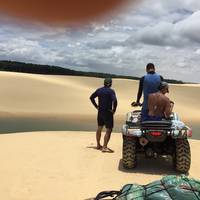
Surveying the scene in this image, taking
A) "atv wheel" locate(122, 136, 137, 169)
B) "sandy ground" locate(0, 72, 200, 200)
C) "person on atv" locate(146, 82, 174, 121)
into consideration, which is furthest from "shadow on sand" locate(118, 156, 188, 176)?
"person on atv" locate(146, 82, 174, 121)

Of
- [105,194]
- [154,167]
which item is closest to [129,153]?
[154,167]

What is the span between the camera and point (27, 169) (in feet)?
27.9

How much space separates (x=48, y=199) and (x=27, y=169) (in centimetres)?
205

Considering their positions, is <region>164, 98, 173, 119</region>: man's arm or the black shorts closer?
<region>164, 98, 173, 119</region>: man's arm

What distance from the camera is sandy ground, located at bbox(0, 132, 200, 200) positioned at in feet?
23.1

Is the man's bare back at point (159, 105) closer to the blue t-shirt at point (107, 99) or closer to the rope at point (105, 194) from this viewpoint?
the blue t-shirt at point (107, 99)

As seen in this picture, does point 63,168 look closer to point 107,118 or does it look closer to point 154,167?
point 154,167

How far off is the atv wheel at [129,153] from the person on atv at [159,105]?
542mm

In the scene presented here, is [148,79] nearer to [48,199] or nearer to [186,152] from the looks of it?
[186,152]

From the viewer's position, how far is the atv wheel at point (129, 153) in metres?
8.39

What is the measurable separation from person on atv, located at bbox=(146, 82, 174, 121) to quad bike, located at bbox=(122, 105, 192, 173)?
15cm

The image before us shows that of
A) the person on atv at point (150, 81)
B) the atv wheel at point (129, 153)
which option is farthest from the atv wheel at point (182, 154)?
the person on atv at point (150, 81)

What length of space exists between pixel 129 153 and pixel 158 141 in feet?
1.99

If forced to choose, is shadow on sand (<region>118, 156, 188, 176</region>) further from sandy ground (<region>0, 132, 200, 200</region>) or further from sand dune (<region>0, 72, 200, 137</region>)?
sand dune (<region>0, 72, 200, 137</region>)
